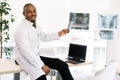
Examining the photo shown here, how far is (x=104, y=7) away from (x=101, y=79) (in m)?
2.32

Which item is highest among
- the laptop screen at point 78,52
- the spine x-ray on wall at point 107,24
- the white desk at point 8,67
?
the spine x-ray on wall at point 107,24

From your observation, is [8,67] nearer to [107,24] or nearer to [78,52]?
[78,52]

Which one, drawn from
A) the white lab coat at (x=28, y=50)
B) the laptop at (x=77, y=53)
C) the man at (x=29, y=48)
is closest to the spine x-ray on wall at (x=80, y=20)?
the laptop at (x=77, y=53)

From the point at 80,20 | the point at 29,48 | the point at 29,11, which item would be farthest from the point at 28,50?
the point at 80,20

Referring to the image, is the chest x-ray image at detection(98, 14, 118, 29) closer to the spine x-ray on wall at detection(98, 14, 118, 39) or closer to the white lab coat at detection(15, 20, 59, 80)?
the spine x-ray on wall at detection(98, 14, 118, 39)

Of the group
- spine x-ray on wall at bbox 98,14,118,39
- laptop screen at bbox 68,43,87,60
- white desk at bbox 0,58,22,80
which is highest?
spine x-ray on wall at bbox 98,14,118,39

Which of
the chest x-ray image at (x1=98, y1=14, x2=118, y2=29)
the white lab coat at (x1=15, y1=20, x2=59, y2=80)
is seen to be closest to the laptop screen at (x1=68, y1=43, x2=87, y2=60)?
the white lab coat at (x1=15, y1=20, x2=59, y2=80)

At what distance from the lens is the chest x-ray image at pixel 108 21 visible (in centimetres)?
457

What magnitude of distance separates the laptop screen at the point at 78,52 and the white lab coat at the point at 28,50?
0.99m

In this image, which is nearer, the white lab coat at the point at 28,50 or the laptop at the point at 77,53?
the white lab coat at the point at 28,50

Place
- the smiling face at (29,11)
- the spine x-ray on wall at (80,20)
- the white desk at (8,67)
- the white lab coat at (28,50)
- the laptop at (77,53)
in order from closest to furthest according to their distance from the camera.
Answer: the white desk at (8,67) < the white lab coat at (28,50) < the smiling face at (29,11) < the laptop at (77,53) < the spine x-ray on wall at (80,20)

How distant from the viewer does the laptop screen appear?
3.59 m

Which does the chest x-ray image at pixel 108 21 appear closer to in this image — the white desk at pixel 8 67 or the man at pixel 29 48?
the man at pixel 29 48

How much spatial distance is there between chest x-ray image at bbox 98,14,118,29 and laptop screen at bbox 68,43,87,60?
1091mm
